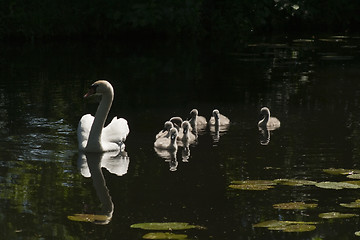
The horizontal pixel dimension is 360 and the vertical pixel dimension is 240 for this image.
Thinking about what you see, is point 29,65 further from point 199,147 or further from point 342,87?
point 199,147

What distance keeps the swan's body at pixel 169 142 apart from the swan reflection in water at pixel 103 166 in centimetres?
55

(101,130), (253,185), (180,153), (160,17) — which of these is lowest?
(180,153)

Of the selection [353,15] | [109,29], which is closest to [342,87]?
[109,29]

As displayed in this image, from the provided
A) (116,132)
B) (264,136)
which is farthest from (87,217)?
(264,136)

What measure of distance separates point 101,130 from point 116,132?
0.50m

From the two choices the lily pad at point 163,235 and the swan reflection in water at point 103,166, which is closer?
the lily pad at point 163,235

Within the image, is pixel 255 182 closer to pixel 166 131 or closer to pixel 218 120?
pixel 166 131

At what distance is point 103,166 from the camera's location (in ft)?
38.6

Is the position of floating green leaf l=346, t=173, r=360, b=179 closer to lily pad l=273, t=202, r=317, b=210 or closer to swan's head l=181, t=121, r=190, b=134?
lily pad l=273, t=202, r=317, b=210

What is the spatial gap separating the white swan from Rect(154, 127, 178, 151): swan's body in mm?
546

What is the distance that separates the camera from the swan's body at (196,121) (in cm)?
1455

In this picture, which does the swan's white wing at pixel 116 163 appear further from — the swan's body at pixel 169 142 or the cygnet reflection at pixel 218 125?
the cygnet reflection at pixel 218 125

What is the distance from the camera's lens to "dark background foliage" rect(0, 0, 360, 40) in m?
34.7

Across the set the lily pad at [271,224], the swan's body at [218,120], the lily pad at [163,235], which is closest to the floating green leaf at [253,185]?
the lily pad at [271,224]
